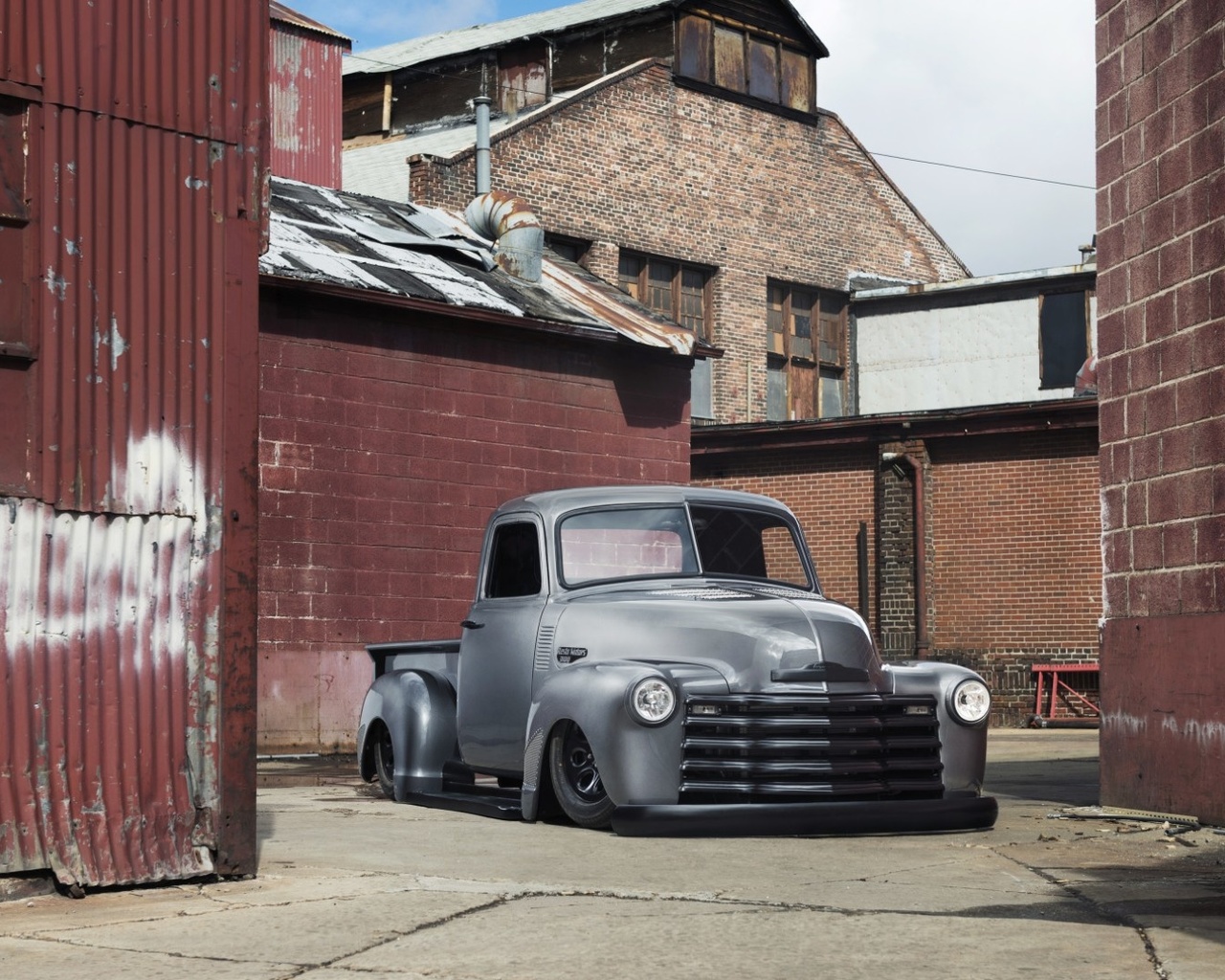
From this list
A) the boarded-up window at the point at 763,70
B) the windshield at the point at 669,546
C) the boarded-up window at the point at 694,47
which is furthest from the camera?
the boarded-up window at the point at 763,70

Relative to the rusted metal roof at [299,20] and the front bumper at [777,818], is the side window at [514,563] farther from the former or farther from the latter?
the rusted metal roof at [299,20]

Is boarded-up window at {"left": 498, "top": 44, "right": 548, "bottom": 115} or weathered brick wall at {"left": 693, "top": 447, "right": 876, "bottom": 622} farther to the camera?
boarded-up window at {"left": 498, "top": 44, "right": 548, "bottom": 115}

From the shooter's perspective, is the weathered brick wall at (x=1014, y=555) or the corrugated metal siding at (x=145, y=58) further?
the weathered brick wall at (x=1014, y=555)

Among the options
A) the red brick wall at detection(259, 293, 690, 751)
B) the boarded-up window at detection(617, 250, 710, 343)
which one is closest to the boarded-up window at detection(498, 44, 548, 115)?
the boarded-up window at detection(617, 250, 710, 343)

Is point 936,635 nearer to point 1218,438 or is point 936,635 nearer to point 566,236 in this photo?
point 566,236

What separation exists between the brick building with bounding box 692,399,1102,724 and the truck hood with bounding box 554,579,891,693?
49.4ft

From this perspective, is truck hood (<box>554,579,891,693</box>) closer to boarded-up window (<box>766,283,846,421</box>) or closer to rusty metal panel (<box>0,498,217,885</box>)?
rusty metal panel (<box>0,498,217,885</box>)

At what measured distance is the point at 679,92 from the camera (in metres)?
33.7

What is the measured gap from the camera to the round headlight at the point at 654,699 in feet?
28.7

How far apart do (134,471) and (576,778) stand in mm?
3101

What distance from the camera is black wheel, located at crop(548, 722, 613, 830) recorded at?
30.0 ft

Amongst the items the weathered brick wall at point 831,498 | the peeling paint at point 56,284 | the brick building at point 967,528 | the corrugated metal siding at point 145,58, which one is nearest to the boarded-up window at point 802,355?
the weathered brick wall at point 831,498

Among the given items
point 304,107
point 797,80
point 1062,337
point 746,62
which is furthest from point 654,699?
point 797,80

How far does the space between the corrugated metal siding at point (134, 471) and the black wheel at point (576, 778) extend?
2.16 metres
